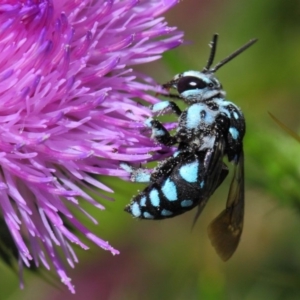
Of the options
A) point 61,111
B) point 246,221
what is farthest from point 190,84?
point 246,221

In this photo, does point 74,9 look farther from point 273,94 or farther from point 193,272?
point 273,94

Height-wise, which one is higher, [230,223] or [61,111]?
[61,111]

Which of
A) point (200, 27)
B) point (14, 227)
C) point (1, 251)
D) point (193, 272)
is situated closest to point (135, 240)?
point (193, 272)

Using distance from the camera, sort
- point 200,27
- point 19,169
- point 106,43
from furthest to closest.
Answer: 1. point 200,27
2. point 106,43
3. point 19,169

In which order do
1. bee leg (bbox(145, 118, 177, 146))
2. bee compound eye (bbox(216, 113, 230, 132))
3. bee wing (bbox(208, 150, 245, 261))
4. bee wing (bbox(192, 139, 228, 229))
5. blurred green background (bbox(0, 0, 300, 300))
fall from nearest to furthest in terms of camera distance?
bee wing (bbox(192, 139, 228, 229)) < bee compound eye (bbox(216, 113, 230, 132)) < bee leg (bbox(145, 118, 177, 146)) < bee wing (bbox(208, 150, 245, 261)) < blurred green background (bbox(0, 0, 300, 300))

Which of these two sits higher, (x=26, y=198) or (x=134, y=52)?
(x=134, y=52)

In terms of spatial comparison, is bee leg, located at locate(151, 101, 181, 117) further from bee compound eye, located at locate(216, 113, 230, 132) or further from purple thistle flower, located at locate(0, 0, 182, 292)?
bee compound eye, located at locate(216, 113, 230, 132)

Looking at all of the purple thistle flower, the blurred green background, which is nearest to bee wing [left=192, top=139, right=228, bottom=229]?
the purple thistle flower

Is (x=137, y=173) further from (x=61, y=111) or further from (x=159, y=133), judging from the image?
(x=61, y=111)
